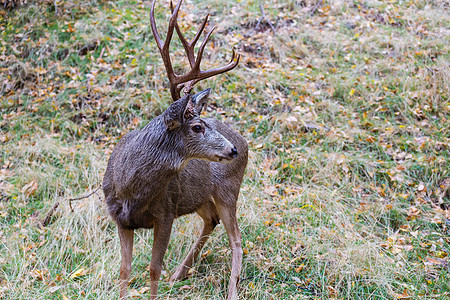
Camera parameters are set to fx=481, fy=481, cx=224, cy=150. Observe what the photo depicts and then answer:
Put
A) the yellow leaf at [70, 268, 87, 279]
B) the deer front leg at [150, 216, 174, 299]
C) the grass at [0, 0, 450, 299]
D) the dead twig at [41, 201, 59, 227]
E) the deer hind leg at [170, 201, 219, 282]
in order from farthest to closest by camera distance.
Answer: the dead twig at [41, 201, 59, 227], the deer hind leg at [170, 201, 219, 282], the grass at [0, 0, 450, 299], the yellow leaf at [70, 268, 87, 279], the deer front leg at [150, 216, 174, 299]

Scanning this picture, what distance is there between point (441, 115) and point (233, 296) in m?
5.05

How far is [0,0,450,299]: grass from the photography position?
4844mm

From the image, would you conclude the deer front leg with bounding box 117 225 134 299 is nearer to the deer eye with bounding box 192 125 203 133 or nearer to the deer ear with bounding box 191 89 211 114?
the deer eye with bounding box 192 125 203 133

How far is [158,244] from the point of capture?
13.8 ft

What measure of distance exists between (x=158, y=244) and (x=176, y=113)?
118cm

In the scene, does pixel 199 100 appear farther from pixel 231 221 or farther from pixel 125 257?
pixel 125 257

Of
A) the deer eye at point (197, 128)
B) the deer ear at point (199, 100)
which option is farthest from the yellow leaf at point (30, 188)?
the deer eye at point (197, 128)

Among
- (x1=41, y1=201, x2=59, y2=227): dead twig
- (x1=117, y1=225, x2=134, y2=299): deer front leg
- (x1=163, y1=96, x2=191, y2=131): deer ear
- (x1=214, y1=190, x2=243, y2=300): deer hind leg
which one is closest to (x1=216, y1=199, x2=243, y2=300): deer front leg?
(x1=214, y1=190, x2=243, y2=300): deer hind leg

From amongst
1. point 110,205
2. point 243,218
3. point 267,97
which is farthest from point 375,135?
point 110,205

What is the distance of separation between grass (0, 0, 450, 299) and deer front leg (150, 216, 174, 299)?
0.28m

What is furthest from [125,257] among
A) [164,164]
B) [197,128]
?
[197,128]

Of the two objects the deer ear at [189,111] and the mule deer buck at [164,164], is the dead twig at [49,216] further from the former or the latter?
the deer ear at [189,111]

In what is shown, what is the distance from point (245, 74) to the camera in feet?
27.9

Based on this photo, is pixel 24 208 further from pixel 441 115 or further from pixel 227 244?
pixel 441 115
